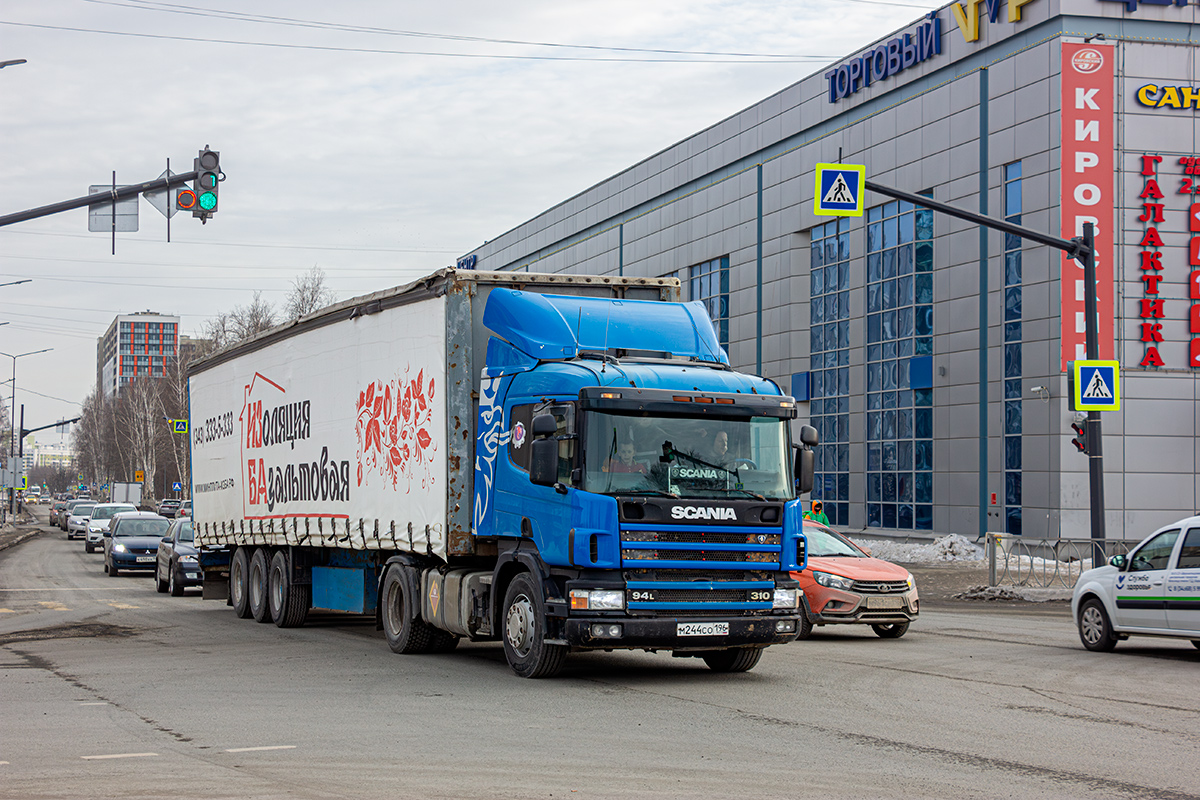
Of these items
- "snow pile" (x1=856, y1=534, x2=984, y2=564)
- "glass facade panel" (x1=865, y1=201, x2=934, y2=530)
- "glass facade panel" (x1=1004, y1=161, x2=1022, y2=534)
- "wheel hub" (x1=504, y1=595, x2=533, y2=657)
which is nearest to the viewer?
"wheel hub" (x1=504, y1=595, x2=533, y2=657)

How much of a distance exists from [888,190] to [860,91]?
84.8 feet

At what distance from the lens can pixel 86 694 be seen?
11734mm

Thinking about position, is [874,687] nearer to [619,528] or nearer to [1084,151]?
[619,528]

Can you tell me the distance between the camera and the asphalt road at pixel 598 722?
776 cm

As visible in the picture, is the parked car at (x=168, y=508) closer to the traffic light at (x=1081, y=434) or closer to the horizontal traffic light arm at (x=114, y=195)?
the horizontal traffic light arm at (x=114, y=195)

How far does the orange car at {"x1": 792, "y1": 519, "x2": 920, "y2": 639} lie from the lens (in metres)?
16.0

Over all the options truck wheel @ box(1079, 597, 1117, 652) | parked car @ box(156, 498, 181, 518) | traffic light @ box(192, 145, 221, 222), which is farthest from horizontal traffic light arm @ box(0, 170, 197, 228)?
parked car @ box(156, 498, 181, 518)

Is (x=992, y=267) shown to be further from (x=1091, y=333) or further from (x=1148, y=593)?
(x=1148, y=593)

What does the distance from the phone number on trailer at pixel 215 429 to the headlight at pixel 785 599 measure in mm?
12636

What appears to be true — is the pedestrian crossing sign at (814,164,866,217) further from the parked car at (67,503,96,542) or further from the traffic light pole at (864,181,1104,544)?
the parked car at (67,503,96,542)

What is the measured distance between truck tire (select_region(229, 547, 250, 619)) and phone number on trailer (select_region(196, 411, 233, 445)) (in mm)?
2071

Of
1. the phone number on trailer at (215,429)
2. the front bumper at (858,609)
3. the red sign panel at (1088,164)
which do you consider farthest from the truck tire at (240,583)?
the red sign panel at (1088,164)

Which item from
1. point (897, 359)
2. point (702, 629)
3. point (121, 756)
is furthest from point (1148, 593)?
point (897, 359)

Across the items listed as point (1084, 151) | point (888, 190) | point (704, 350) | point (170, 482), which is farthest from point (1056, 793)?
point (170, 482)
